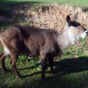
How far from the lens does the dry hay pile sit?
8617 millimetres

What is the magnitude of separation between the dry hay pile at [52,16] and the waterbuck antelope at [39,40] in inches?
118

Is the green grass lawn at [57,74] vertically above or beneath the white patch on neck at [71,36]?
beneath

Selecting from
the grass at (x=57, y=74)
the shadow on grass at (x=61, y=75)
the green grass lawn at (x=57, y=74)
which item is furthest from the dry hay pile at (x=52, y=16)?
the shadow on grass at (x=61, y=75)

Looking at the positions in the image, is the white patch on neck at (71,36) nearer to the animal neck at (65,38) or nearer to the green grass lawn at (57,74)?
the animal neck at (65,38)

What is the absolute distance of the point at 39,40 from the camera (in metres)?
5.41

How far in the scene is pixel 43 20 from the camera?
8.81m

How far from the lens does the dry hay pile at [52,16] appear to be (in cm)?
862

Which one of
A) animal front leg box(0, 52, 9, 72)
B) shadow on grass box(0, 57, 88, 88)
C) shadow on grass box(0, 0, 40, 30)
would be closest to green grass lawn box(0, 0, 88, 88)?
shadow on grass box(0, 57, 88, 88)

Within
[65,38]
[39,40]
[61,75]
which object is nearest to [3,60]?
[39,40]

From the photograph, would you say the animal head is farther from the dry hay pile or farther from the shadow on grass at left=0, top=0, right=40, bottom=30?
the shadow on grass at left=0, top=0, right=40, bottom=30

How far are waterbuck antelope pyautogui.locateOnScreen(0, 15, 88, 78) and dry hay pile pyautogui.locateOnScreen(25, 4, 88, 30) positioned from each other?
3.00 m

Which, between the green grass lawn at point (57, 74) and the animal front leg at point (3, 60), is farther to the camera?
the animal front leg at point (3, 60)

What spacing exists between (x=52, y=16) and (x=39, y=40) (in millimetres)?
3971

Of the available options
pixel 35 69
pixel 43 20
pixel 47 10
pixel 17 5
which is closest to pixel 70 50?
pixel 35 69
